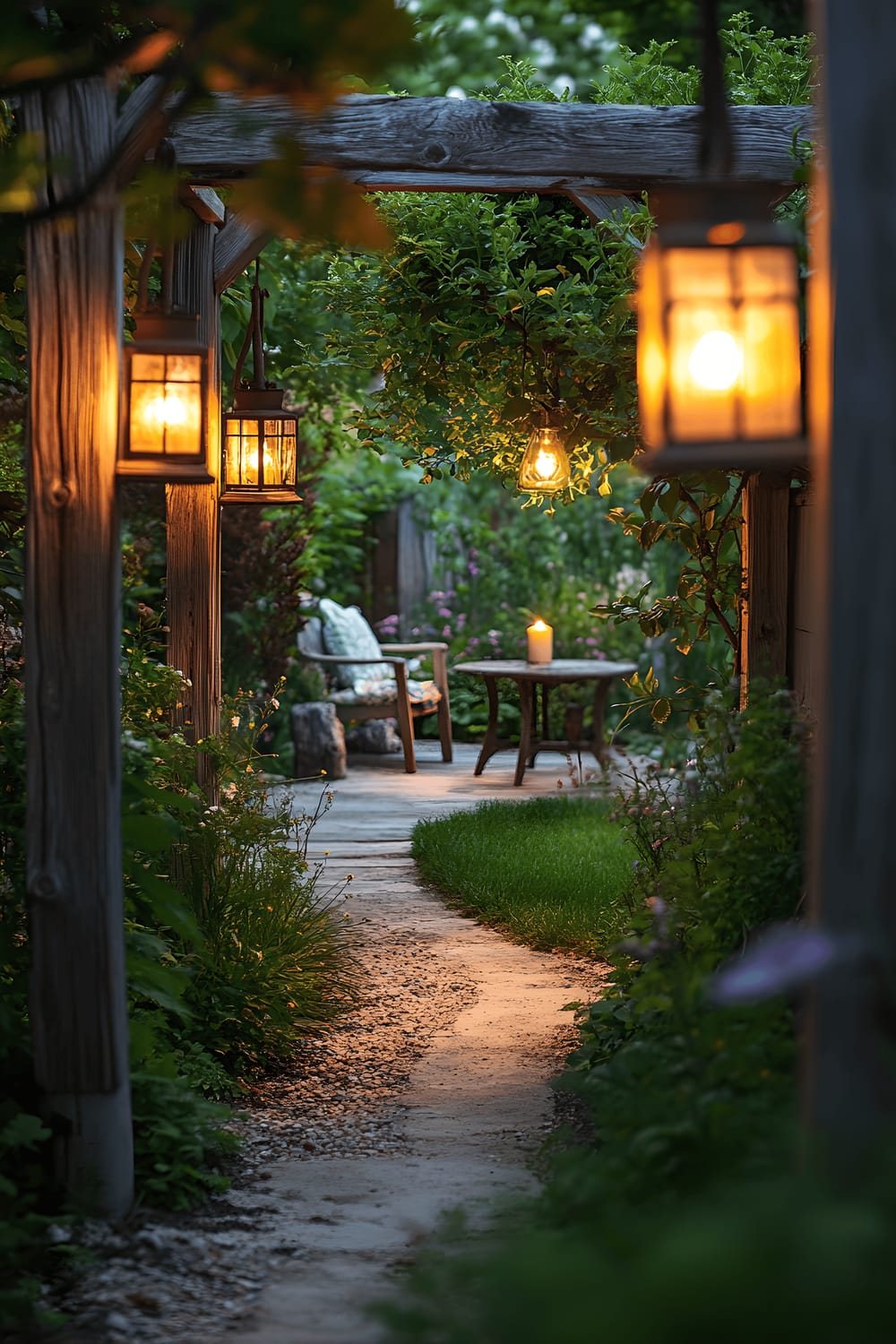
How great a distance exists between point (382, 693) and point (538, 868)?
3866mm

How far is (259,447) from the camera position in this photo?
429 centimetres

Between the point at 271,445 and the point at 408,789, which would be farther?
the point at 408,789

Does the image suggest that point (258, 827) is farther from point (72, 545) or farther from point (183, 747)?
point (72, 545)

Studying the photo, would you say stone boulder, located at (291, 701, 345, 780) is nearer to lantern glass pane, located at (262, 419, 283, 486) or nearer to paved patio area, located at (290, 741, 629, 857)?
paved patio area, located at (290, 741, 629, 857)

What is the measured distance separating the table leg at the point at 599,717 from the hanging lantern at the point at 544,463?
3.34 meters

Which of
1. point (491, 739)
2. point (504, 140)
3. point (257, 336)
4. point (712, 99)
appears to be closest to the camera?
point (712, 99)

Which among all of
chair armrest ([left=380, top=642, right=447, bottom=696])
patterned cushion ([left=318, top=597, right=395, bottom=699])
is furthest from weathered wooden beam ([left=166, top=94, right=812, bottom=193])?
patterned cushion ([left=318, top=597, right=395, bottom=699])

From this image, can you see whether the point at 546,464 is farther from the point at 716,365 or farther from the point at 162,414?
the point at 716,365

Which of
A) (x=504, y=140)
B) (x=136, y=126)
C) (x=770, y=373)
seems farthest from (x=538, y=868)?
(x=770, y=373)

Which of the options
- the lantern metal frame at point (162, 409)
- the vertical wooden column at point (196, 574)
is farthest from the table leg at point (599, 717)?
the lantern metal frame at point (162, 409)

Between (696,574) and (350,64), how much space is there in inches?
101

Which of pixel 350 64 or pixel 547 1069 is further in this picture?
pixel 547 1069

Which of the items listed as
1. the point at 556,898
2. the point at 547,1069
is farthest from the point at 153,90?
the point at 556,898

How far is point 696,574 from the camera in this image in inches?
162
